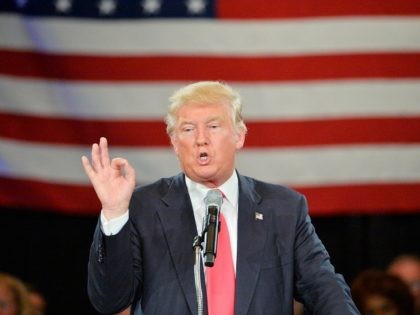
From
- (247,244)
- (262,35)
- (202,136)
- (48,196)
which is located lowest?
(48,196)

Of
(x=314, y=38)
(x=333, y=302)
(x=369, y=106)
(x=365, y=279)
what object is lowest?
A: (x=365, y=279)

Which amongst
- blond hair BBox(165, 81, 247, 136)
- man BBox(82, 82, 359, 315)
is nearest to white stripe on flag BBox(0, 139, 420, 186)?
man BBox(82, 82, 359, 315)

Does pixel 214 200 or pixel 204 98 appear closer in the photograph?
pixel 214 200

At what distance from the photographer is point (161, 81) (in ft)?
19.6

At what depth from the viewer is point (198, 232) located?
124 inches

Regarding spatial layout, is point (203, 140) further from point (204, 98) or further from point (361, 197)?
point (361, 197)

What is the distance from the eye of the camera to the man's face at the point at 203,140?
10.3 ft

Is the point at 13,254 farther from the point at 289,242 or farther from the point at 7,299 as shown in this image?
the point at 289,242

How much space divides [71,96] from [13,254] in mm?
1240

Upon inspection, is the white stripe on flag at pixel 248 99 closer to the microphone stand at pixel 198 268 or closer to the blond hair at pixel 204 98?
the blond hair at pixel 204 98

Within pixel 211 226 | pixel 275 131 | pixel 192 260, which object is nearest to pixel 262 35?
pixel 275 131

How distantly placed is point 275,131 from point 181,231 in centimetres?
284

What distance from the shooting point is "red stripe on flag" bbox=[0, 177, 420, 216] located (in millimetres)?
5867

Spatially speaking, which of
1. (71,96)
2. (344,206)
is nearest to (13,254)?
(71,96)
